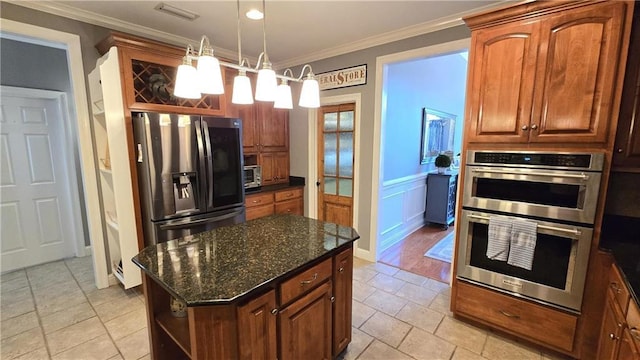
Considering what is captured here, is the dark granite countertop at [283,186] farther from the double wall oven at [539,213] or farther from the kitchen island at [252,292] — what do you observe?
the double wall oven at [539,213]

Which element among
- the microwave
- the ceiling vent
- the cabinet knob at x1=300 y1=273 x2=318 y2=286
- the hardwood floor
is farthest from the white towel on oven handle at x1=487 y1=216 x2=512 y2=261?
the ceiling vent

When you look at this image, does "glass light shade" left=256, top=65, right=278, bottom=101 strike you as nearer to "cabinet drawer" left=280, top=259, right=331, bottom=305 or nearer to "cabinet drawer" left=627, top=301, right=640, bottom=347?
"cabinet drawer" left=280, top=259, right=331, bottom=305

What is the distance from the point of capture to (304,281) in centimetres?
149

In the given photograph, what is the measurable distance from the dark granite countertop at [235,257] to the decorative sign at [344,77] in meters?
2.05

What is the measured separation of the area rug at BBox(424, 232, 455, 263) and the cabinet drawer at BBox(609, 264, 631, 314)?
1.93m

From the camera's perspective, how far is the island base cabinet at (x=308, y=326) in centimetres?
144

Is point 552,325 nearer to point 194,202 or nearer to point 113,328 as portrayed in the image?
point 194,202

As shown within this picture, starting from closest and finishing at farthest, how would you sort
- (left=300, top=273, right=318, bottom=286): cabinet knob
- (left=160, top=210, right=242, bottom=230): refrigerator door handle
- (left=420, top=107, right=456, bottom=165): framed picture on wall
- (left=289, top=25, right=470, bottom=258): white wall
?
(left=300, top=273, right=318, bottom=286): cabinet knob, (left=160, top=210, right=242, bottom=230): refrigerator door handle, (left=289, top=25, right=470, bottom=258): white wall, (left=420, top=107, right=456, bottom=165): framed picture on wall

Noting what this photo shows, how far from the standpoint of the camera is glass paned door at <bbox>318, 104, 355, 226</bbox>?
367 cm

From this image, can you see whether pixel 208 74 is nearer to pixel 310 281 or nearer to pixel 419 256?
pixel 310 281

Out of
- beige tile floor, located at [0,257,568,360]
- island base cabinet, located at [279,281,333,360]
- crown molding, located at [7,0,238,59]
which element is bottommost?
beige tile floor, located at [0,257,568,360]

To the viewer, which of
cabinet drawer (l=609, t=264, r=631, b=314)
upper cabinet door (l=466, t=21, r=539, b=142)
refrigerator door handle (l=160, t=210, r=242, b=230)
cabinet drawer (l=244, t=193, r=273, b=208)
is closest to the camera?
cabinet drawer (l=609, t=264, r=631, b=314)

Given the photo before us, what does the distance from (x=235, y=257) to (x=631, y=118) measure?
2.60m

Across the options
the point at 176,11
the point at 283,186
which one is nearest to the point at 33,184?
the point at 176,11
